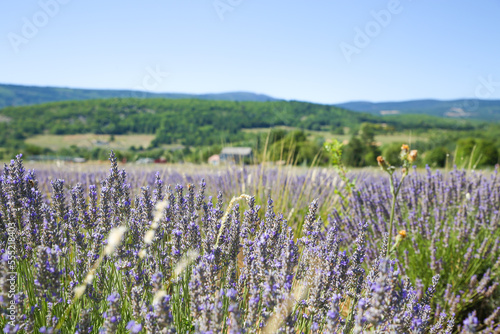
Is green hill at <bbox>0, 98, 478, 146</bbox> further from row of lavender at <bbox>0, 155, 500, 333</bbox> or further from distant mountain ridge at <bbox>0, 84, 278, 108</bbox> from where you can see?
row of lavender at <bbox>0, 155, 500, 333</bbox>

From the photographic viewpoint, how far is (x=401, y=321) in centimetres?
138

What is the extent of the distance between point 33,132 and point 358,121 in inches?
2548

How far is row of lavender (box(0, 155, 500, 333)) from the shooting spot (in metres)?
1.17

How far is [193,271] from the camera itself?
1357mm

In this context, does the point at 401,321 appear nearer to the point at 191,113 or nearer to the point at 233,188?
the point at 233,188

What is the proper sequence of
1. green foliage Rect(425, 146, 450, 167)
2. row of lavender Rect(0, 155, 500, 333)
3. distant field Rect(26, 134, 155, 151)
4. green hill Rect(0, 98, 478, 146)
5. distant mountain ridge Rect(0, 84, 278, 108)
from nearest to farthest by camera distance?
row of lavender Rect(0, 155, 500, 333) < green foliage Rect(425, 146, 450, 167) < distant field Rect(26, 134, 155, 151) < green hill Rect(0, 98, 478, 146) < distant mountain ridge Rect(0, 84, 278, 108)

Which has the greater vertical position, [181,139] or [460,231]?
[460,231]

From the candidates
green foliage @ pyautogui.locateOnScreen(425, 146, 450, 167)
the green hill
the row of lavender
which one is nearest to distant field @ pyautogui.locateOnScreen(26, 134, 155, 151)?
the green hill

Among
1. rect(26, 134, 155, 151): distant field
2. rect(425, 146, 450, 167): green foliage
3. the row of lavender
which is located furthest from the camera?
rect(26, 134, 155, 151): distant field

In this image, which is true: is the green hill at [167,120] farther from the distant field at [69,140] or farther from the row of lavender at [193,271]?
the row of lavender at [193,271]

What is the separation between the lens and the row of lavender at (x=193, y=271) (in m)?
1.17

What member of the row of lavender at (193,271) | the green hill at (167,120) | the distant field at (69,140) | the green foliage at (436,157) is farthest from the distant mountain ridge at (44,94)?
the row of lavender at (193,271)

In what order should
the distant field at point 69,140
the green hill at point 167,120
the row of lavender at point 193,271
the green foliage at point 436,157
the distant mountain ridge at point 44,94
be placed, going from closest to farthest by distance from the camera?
1. the row of lavender at point 193,271
2. the green foliage at point 436,157
3. the distant field at point 69,140
4. the green hill at point 167,120
5. the distant mountain ridge at point 44,94

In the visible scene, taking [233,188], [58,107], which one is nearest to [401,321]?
[233,188]
